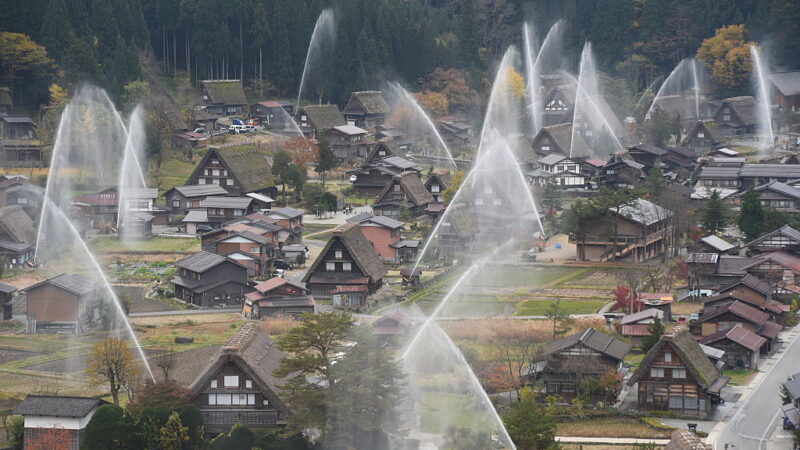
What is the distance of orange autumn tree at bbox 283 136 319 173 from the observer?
81188mm

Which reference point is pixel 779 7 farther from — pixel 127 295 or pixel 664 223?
pixel 127 295

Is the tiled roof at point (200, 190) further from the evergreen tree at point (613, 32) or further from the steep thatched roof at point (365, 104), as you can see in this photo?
the evergreen tree at point (613, 32)

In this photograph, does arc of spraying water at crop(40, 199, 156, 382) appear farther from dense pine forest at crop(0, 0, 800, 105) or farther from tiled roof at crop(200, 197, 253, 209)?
dense pine forest at crop(0, 0, 800, 105)

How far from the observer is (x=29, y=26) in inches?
3529

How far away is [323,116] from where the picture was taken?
92.2 m

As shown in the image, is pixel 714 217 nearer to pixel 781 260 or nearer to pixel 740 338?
pixel 781 260

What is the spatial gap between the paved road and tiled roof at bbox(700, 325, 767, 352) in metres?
0.70

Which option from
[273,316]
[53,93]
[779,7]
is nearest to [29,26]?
[53,93]

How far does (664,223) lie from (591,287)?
25.1ft

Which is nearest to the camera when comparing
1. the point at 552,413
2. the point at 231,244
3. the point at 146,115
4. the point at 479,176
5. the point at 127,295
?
the point at 552,413

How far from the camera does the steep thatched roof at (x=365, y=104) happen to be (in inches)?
3745

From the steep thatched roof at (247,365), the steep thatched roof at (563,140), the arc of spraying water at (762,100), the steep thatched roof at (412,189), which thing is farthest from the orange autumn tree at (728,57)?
the steep thatched roof at (247,365)

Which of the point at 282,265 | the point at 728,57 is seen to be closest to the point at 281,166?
the point at 282,265

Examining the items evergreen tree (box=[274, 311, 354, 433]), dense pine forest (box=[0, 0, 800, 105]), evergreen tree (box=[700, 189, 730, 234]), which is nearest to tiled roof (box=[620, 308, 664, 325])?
evergreen tree (box=[274, 311, 354, 433])
